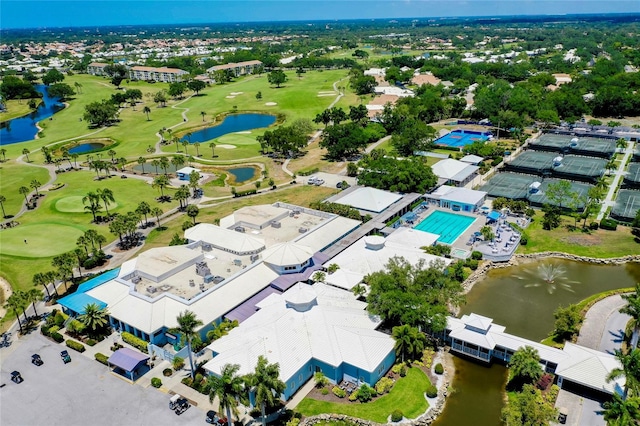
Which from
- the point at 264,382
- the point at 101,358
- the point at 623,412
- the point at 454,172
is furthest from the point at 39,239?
the point at 623,412

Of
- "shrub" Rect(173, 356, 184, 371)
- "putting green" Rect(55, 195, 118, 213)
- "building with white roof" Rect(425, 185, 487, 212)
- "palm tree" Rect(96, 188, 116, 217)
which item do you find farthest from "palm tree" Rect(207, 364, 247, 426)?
"putting green" Rect(55, 195, 118, 213)

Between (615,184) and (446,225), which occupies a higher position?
(446,225)

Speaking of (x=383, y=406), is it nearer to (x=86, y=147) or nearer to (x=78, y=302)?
(x=78, y=302)

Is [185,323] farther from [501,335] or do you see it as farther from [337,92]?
[337,92]

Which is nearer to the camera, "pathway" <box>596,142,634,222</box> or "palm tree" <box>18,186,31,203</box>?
"pathway" <box>596,142,634,222</box>

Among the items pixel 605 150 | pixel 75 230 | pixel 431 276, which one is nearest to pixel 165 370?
pixel 431 276

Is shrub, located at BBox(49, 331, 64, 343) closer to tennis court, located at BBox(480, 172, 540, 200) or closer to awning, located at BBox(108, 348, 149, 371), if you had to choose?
awning, located at BBox(108, 348, 149, 371)

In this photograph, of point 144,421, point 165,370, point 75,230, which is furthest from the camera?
point 75,230
